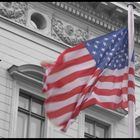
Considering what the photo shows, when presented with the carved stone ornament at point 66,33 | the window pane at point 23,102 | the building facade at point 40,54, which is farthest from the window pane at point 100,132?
the carved stone ornament at point 66,33

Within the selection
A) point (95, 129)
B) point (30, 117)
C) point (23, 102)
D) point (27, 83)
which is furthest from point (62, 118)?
point (95, 129)

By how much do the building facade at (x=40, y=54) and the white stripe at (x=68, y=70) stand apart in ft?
10.6

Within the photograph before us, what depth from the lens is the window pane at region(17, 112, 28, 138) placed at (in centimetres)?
2808

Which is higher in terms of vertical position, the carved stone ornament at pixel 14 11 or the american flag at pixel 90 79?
the carved stone ornament at pixel 14 11

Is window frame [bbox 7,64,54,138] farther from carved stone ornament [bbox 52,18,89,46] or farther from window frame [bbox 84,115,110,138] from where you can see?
carved stone ornament [bbox 52,18,89,46]

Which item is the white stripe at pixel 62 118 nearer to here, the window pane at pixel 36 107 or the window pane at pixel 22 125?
the window pane at pixel 22 125

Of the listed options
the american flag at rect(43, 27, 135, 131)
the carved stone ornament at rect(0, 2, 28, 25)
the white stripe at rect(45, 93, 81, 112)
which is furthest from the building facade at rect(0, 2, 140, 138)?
the american flag at rect(43, 27, 135, 131)

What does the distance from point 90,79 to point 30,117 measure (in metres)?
4.34

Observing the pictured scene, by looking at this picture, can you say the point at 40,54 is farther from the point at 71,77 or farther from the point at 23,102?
the point at 71,77

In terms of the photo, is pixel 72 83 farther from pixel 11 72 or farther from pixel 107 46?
pixel 11 72

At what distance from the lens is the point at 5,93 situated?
28.2 meters

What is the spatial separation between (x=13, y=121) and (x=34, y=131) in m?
1.01

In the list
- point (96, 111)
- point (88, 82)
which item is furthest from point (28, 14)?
point (88, 82)

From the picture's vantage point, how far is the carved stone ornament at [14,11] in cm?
2928
